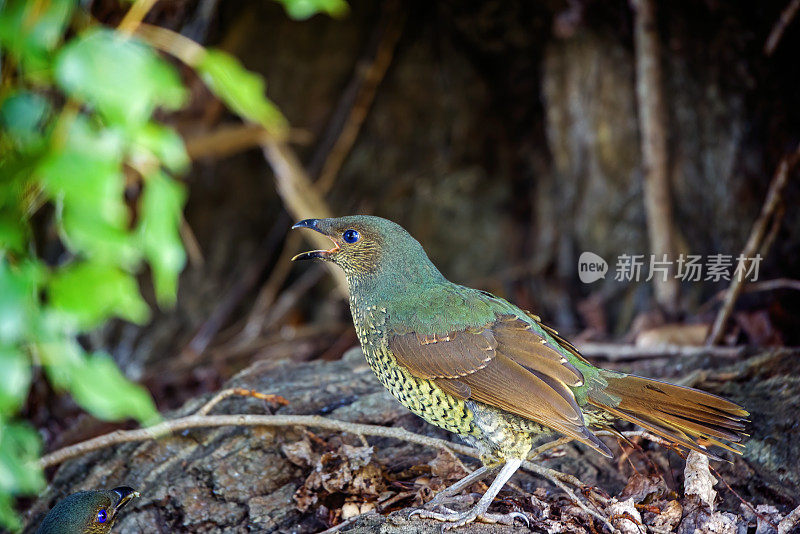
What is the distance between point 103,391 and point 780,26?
4.19 meters

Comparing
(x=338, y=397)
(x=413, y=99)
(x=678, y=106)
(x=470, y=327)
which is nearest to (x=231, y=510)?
(x=338, y=397)

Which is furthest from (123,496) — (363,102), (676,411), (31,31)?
(363,102)

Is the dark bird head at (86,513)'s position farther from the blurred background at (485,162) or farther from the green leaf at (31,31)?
the blurred background at (485,162)

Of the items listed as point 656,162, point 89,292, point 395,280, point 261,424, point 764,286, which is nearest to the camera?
point 89,292

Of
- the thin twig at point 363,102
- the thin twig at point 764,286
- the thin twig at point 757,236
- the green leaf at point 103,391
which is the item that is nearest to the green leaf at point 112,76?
the green leaf at point 103,391

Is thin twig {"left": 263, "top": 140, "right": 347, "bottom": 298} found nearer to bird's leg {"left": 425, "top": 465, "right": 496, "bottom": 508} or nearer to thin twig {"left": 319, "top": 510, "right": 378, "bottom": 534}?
bird's leg {"left": 425, "top": 465, "right": 496, "bottom": 508}

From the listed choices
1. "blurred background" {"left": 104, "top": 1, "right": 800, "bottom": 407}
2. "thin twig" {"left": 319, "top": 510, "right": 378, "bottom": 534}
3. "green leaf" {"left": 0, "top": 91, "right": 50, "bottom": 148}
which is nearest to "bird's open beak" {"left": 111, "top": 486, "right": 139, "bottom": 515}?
"thin twig" {"left": 319, "top": 510, "right": 378, "bottom": 534}

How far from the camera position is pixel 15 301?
62.0 inches

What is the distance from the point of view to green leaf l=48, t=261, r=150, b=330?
1605mm

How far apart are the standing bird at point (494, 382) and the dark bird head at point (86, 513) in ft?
3.76

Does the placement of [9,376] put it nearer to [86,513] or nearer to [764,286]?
[86,513]

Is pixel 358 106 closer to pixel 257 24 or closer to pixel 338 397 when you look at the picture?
pixel 257 24

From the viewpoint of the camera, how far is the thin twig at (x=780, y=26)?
4.21 m

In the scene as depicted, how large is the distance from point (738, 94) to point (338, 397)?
3216 millimetres
